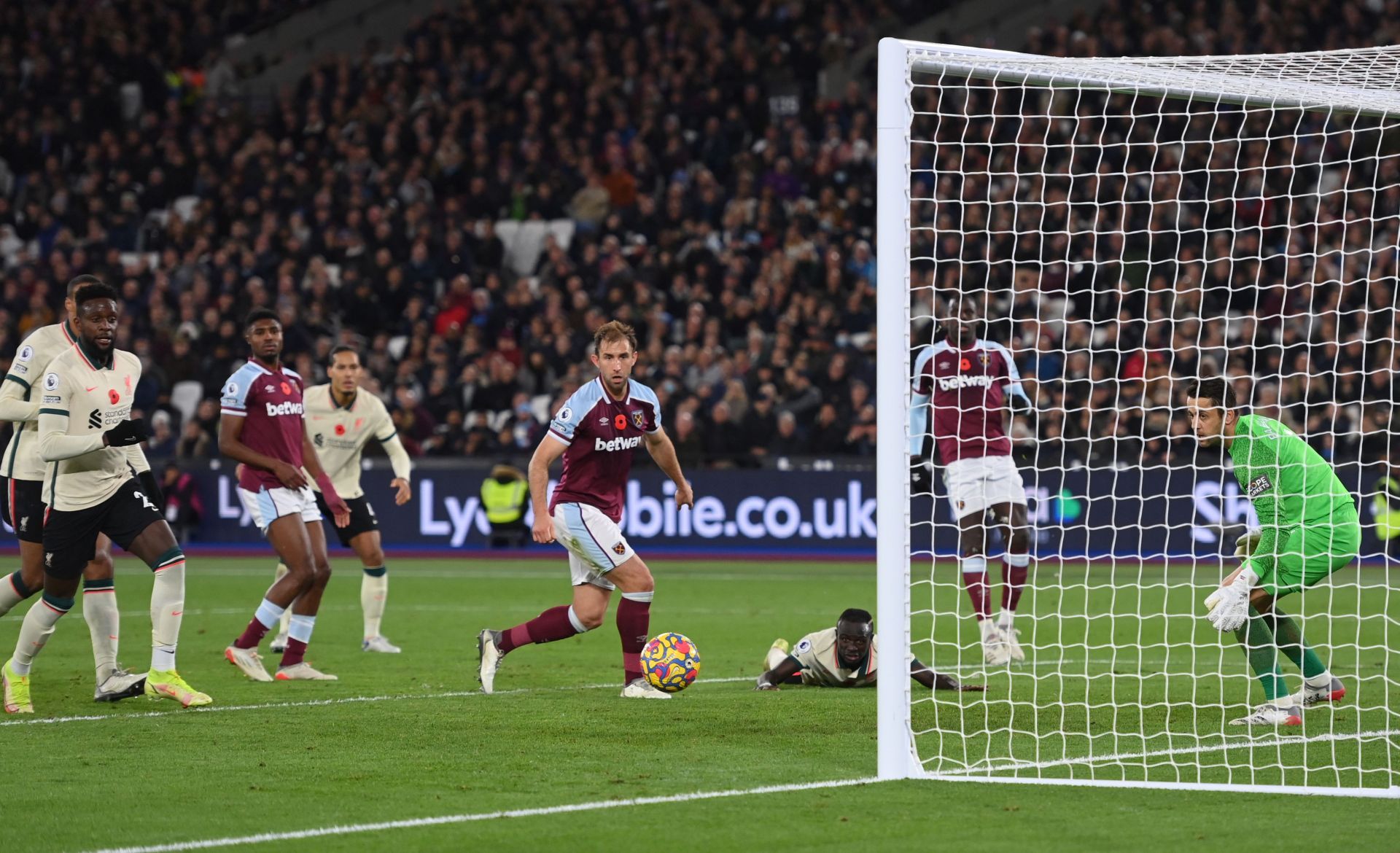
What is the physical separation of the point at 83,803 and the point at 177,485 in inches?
684

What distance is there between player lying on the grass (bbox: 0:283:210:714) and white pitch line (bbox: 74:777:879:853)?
137 inches

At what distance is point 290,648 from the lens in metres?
10.7

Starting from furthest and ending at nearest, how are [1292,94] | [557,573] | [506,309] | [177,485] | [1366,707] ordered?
[506,309] < [177,485] < [557,573] < [1366,707] < [1292,94]

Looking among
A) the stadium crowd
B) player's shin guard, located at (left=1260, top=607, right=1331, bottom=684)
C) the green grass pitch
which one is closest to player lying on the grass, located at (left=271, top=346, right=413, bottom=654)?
the green grass pitch

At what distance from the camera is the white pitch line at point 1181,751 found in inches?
283

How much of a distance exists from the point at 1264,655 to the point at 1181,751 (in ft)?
3.37

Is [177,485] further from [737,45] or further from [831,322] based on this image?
[737,45]

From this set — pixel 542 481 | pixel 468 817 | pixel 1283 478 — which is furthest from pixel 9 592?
pixel 1283 478

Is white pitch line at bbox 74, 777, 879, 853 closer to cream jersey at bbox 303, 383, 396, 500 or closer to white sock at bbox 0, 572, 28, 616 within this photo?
white sock at bbox 0, 572, 28, 616

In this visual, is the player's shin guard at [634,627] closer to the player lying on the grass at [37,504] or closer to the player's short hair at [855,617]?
the player's short hair at [855,617]

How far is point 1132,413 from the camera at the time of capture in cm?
1841

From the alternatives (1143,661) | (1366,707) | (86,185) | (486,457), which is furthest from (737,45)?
(1366,707)

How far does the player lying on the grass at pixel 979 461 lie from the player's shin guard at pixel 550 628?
284 centimetres

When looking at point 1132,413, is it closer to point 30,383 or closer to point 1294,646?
point 1294,646
